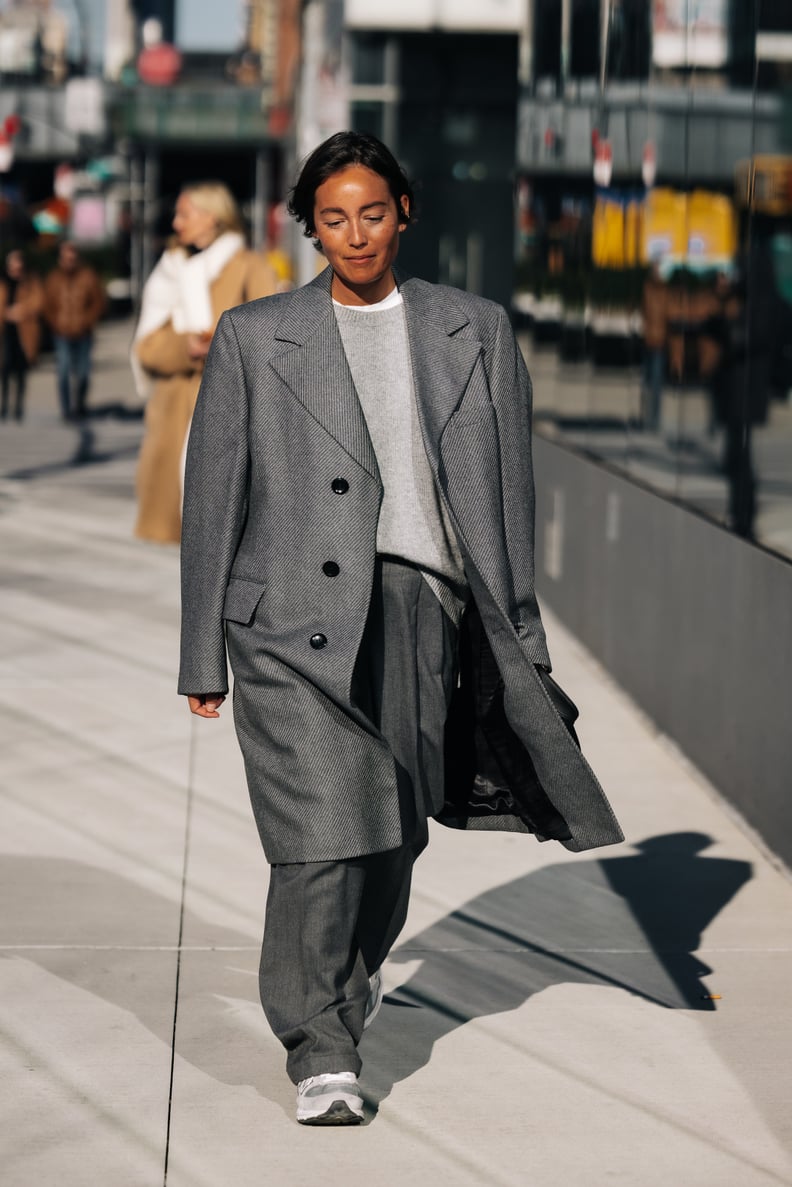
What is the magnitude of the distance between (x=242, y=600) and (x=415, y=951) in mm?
1471

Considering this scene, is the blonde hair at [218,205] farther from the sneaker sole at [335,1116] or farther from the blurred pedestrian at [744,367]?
the sneaker sole at [335,1116]

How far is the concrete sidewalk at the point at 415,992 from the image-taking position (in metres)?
3.85

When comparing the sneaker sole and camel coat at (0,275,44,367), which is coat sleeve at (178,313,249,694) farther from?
camel coat at (0,275,44,367)

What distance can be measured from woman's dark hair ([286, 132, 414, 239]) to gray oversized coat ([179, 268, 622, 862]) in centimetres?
16

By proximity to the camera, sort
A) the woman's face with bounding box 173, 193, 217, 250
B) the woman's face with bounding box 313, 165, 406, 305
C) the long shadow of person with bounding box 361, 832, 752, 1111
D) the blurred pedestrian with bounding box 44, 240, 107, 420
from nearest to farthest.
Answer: the woman's face with bounding box 313, 165, 406, 305 → the long shadow of person with bounding box 361, 832, 752, 1111 → the woman's face with bounding box 173, 193, 217, 250 → the blurred pedestrian with bounding box 44, 240, 107, 420

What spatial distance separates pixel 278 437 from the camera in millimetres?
3908

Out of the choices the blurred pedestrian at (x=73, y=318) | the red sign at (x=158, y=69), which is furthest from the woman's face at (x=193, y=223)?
the red sign at (x=158, y=69)

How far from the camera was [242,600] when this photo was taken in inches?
154

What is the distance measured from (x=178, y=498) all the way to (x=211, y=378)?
8.26 metres

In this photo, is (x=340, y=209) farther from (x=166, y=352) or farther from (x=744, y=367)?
(x=166, y=352)

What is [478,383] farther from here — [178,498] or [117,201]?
[117,201]

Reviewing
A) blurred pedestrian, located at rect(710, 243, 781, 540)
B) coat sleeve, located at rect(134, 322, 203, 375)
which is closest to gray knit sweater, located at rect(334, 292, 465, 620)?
blurred pedestrian, located at rect(710, 243, 781, 540)

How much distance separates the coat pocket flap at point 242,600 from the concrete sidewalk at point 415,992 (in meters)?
0.96

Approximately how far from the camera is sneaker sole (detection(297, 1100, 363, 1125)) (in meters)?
3.91
